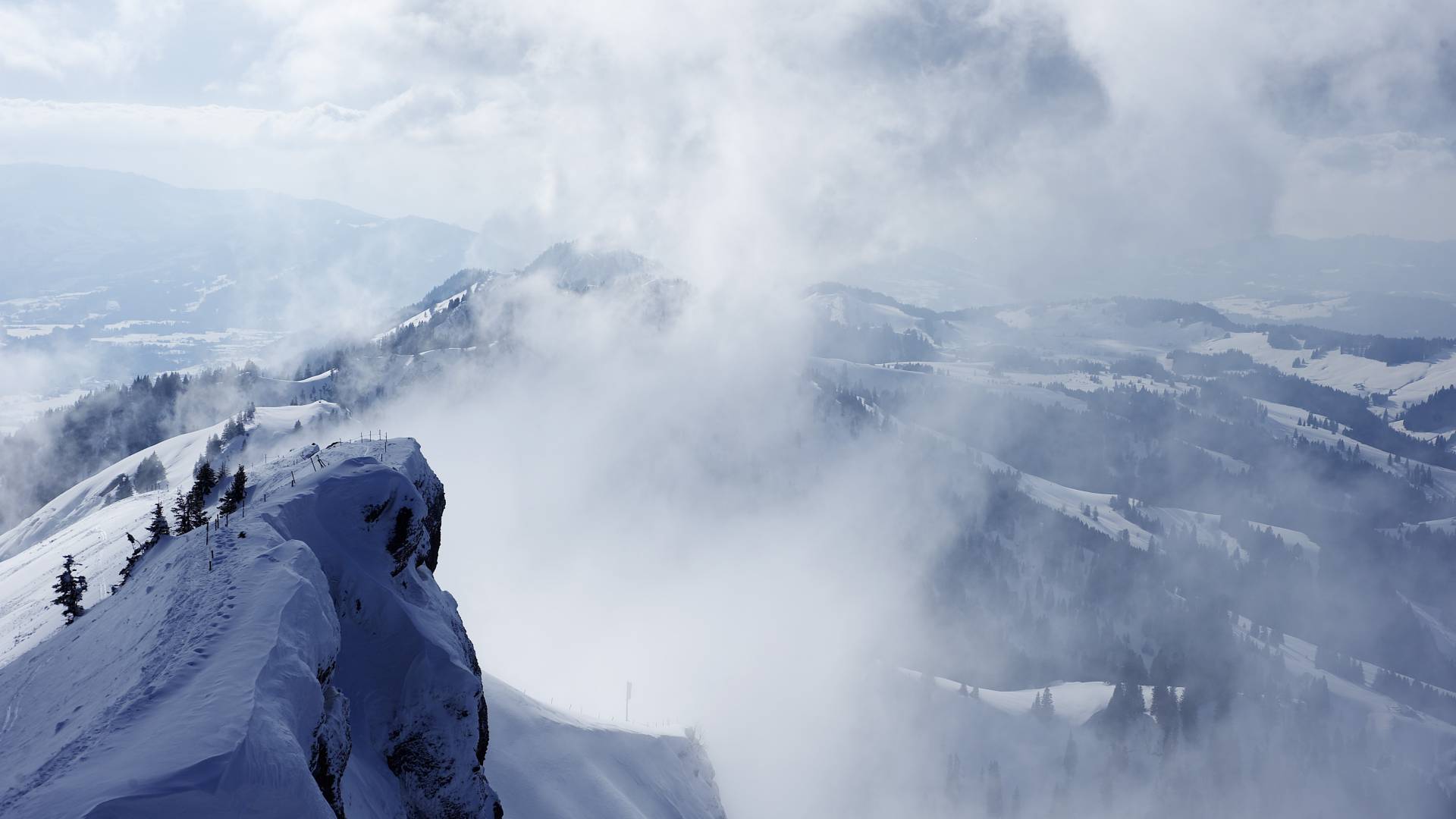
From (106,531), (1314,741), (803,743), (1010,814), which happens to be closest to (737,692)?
(803,743)

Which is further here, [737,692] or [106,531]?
[737,692]

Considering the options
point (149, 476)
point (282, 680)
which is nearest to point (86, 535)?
point (149, 476)

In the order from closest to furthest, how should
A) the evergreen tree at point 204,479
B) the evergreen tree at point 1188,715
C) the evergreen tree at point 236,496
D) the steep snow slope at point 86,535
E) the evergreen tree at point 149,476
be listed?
the evergreen tree at point 236,496, the evergreen tree at point 204,479, the steep snow slope at point 86,535, the evergreen tree at point 149,476, the evergreen tree at point 1188,715

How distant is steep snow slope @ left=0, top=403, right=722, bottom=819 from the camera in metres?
15.1

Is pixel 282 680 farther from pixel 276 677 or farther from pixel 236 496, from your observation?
pixel 236 496

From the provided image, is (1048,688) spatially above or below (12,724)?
below

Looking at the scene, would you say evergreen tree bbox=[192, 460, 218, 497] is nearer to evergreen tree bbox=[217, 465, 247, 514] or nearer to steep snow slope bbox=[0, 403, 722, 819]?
steep snow slope bbox=[0, 403, 722, 819]

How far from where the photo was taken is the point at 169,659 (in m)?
19.2

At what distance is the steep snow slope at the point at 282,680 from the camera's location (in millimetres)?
15086

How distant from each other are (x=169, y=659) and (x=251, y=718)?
16.6 feet

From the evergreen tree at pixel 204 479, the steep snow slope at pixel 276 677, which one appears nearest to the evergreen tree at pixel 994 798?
the steep snow slope at pixel 276 677

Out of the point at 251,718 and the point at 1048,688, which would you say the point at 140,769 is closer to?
the point at 251,718

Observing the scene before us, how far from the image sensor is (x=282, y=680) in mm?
18391

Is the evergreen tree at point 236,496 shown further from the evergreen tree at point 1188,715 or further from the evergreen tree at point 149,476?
the evergreen tree at point 1188,715
